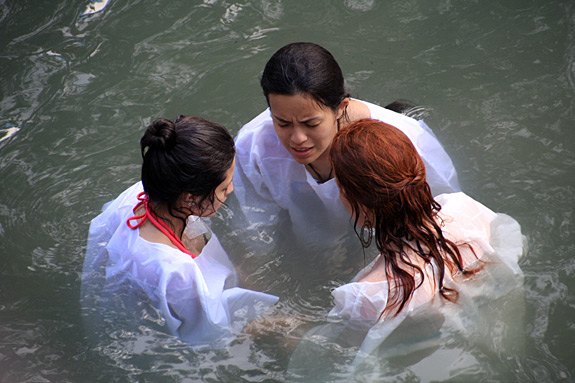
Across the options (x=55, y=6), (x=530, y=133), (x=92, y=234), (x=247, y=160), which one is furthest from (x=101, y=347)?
(x=55, y=6)

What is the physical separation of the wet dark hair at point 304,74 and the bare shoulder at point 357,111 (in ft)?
1.12

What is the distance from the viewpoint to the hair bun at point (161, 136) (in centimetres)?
269

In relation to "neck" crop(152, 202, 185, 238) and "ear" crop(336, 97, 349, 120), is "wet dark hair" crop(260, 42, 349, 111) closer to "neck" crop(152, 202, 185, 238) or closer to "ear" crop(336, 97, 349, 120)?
"ear" crop(336, 97, 349, 120)

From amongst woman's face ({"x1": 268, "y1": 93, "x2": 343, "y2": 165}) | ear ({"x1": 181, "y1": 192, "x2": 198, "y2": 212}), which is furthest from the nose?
ear ({"x1": 181, "y1": 192, "x2": 198, "y2": 212})

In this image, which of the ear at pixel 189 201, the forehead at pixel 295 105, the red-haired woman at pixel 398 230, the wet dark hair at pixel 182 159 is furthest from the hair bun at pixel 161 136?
the red-haired woman at pixel 398 230

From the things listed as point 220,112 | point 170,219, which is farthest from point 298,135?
point 220,112

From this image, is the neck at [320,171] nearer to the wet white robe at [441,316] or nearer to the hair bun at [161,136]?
the wet white robe at [441,316]

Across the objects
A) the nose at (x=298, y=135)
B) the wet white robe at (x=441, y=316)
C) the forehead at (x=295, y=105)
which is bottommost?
the wet white robe at (x=441, y=316)

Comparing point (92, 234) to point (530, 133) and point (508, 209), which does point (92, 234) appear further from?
point (530, 133)

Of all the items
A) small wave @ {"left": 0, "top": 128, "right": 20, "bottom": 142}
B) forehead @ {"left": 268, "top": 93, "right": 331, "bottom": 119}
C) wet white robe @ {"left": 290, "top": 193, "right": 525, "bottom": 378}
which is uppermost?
forehead @ {"left": 268, "top": 93, "right": 331, "bottom": 119}

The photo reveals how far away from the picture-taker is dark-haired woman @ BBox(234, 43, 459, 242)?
3.06 m

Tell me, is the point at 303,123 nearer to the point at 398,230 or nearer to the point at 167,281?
the point at 398,230

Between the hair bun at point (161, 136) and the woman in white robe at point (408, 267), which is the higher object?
the hair bun at point (161, 136)

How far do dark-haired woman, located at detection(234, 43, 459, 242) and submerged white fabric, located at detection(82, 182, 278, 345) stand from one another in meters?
0.64
